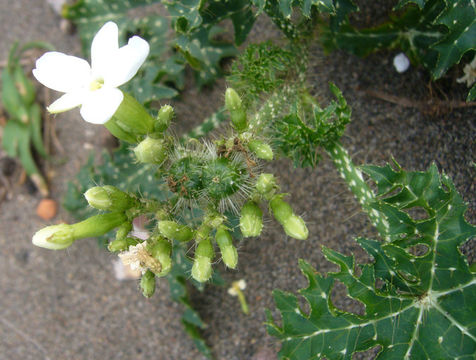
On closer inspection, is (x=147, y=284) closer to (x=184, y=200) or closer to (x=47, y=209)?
(x=184, y=200)

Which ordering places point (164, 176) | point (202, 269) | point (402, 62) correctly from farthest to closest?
point (402, 62)
point (164, 176)
point (202, 269)

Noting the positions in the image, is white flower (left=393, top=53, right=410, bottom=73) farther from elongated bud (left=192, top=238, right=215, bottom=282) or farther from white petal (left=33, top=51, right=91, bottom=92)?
white petal (left=33, top=51, right=91, bottom=92)

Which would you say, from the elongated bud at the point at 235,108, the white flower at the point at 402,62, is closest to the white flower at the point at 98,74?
Result: the elongated bud at the point at 235,108

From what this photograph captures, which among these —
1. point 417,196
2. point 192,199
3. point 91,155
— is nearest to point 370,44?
point 417,196

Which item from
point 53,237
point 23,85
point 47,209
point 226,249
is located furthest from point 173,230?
point 23,85

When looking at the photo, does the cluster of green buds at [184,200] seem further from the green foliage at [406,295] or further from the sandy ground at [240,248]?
the sandy ground at [240,248]
